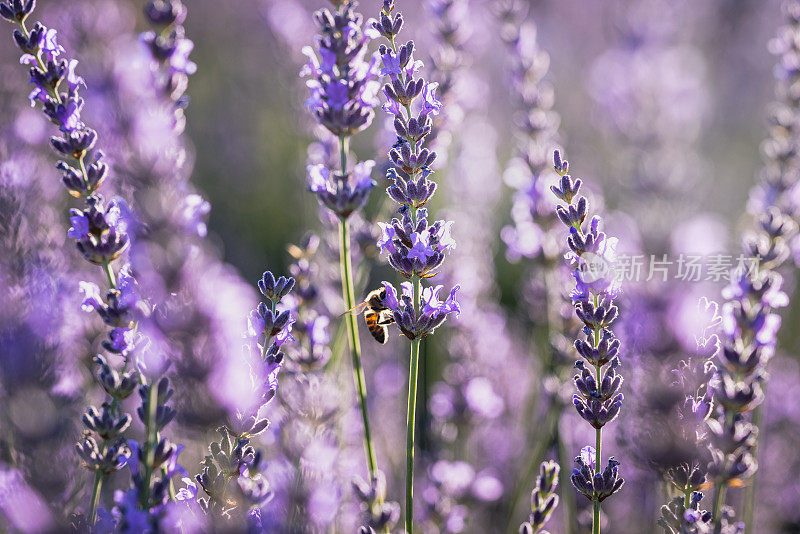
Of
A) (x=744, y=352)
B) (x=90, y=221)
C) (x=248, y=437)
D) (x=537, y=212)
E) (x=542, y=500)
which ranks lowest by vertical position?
(x=542, y=500)

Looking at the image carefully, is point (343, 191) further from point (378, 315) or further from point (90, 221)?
point (90, 221)

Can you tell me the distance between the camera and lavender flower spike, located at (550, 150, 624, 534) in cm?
152

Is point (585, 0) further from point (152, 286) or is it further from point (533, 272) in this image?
point (152, 286)

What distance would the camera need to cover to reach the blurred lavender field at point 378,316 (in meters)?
1.45

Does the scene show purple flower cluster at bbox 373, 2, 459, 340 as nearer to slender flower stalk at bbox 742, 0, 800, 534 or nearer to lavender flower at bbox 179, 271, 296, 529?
lavender flower at bbox 179, 271, 296, 529

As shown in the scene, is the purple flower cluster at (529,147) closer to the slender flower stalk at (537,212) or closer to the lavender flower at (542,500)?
the slender flower stalk at (537,212)

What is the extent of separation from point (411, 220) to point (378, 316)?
0.55m

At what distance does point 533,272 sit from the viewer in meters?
3.59

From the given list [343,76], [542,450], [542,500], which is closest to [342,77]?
[343,76]

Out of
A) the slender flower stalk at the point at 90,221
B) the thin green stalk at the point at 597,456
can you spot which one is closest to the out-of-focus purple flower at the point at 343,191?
the slender flower stalk at the point at 90,221

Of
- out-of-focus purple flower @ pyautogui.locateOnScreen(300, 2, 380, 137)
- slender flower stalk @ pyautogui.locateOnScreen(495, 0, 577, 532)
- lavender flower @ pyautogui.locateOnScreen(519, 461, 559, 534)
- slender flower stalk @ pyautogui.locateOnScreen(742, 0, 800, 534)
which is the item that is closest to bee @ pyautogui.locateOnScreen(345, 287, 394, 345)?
out-of-focus purple flower @ pyautogui.locateOnScreen(300, 2, 380, 137)

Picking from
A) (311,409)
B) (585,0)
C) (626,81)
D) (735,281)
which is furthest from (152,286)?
(585,0)

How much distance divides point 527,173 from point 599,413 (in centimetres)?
170

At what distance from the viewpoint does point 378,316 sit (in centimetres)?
211
